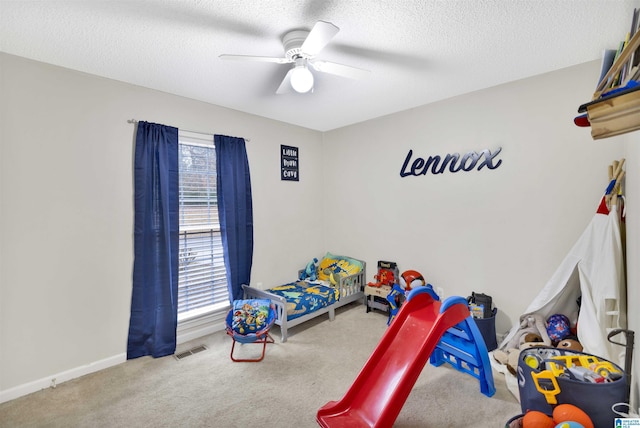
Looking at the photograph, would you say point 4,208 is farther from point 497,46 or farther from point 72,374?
point 497,46

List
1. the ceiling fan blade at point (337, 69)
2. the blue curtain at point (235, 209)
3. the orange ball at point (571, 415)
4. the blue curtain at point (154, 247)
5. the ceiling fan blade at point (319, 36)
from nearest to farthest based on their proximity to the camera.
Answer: the orange ball at point (571, 415), the ceiling fan blade at point (319, 36), the ceiling fan blade at point (337, 69), the blue curtain at point (154, 247), the blue curtain at point (235, 209)

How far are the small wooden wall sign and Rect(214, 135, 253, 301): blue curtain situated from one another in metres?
0.59

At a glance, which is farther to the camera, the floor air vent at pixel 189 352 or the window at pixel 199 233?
the window at pixel 199 233

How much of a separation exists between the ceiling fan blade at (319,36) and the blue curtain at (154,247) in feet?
6.03

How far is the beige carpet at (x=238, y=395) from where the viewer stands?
1986 millimetres

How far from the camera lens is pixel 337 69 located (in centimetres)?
205

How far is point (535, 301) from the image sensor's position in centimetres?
255

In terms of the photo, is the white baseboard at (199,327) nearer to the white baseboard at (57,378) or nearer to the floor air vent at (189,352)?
the floor air vent at (189,352)

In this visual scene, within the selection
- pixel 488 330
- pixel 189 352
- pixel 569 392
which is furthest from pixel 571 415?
pixel 189 352

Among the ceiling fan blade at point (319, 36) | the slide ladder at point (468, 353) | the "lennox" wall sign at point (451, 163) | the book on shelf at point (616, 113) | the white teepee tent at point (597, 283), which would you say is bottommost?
the slide ladder at point (468, 353)

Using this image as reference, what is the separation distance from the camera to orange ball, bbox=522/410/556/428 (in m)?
1.49

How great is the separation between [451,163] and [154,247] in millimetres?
3169

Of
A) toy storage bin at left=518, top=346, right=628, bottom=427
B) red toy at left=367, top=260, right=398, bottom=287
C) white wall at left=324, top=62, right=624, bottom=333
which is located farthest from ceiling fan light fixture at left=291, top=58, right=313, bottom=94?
red toy at left=367, top=260, right=398, bottom=287

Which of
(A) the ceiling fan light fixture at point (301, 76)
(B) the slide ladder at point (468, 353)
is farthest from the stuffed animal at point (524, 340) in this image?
(A) the ceiling fan light fixture at point (301, 76)
